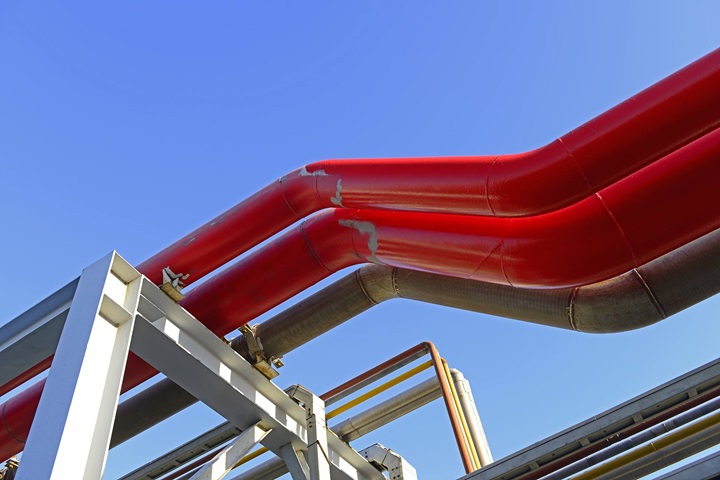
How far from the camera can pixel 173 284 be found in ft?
14.1

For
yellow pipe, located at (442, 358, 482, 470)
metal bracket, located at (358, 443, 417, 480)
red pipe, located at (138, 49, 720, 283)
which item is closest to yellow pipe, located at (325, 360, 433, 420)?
yellow pipe, located at (442, 358, 482, 470)

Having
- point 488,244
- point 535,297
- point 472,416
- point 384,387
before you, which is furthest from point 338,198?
point 472,416

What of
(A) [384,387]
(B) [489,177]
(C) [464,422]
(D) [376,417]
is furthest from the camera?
(D) [376,417]

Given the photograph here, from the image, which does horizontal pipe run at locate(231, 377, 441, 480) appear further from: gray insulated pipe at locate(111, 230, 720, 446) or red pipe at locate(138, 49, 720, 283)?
red pipe at locate(138, 49, 720, 283)

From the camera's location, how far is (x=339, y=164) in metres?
4.35

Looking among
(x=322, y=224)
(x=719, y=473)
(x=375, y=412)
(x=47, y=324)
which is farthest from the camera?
(x=375, y=412)

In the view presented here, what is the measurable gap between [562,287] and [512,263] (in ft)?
0.93

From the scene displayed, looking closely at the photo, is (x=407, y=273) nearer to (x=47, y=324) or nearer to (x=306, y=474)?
(x=306, y=474)

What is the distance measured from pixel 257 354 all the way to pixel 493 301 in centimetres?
165

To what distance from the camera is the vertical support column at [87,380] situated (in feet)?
9.41

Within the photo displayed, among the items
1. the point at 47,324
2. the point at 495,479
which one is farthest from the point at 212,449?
the point at 495,479

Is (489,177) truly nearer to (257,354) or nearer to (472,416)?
(257,354)

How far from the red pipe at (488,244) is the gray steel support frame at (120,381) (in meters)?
0.42

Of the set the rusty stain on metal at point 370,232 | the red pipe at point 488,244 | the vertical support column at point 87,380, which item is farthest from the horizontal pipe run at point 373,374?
the vertical support column at point 87,380
